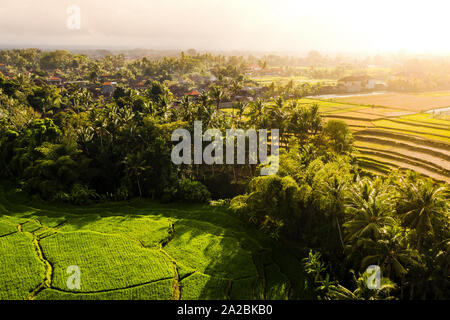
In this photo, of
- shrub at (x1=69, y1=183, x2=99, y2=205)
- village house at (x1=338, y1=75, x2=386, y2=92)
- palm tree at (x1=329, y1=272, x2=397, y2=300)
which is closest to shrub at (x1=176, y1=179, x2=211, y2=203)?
shrub at (x1=69, y1=183, x2=99, y2=205)

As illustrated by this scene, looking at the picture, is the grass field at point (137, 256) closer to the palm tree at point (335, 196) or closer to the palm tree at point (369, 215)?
the palm tree at point (335, 196)

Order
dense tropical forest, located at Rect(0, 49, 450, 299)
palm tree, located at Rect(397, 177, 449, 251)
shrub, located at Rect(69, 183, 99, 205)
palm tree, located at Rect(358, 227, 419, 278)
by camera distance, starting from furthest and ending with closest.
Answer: shrub, located at Rect(69, 183, 99, 205)
palm tree, located at Rect(397, 177, 449, 251)
dense tropical forest, located at Rect(0, 49, 450, 299)
palm tree, located at Rect(358, 227, 419, 278)

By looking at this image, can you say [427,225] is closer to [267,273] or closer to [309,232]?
[309,232]

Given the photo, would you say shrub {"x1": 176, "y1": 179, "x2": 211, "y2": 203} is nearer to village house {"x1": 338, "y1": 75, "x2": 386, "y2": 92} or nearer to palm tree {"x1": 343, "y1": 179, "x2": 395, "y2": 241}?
palm tree {"x1": 343, "y1": 179, "x2": 395, "y2": 241}

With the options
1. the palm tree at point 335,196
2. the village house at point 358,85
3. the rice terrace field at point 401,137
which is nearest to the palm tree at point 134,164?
the palm tree at point 335,196

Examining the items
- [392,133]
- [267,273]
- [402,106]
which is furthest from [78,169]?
[402,106]
